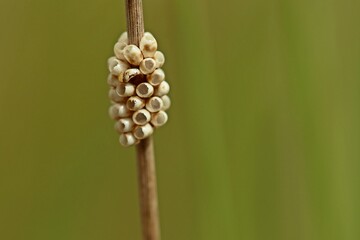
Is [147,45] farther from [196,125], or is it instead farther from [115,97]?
[196,125]

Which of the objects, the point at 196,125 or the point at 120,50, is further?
the point at 196,125

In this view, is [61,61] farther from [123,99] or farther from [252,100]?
[123,99]

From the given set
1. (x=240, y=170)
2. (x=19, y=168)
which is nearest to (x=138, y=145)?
(x=240, y=170)

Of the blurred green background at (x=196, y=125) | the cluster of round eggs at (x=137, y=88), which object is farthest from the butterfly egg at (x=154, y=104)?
the blurred green background at (x=196, y=125)

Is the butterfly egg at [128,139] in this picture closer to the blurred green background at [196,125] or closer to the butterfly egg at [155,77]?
Result: the butterfly egg at [155,77]

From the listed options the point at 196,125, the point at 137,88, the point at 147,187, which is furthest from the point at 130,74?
the point at 196,125

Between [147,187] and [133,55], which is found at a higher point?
[133,55]

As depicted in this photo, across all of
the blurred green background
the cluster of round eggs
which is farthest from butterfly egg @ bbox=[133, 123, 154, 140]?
Result: the blurred green background
